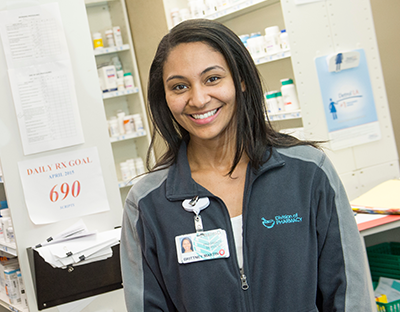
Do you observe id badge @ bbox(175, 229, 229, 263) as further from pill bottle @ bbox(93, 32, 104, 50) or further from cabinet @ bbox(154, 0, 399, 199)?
pill bottle @ bbox(93, 32, 104, 50)

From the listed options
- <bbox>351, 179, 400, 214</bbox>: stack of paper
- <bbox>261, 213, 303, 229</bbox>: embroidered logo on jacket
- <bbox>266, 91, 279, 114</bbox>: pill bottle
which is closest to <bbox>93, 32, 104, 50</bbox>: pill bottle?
<bbox>266, 91, 279, 114</bbox>: pill bottle

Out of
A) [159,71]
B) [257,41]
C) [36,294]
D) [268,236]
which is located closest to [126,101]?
[257,41]

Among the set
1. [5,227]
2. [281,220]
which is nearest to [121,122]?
[5,227]

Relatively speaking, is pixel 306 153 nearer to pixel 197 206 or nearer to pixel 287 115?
pixel 197 206

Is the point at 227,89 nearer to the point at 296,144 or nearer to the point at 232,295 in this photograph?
the point at 296,144

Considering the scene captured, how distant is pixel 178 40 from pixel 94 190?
139 centimetres

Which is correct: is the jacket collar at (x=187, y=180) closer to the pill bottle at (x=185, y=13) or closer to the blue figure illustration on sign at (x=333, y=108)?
the blue figure illustration on sign at (x=333, y=108)

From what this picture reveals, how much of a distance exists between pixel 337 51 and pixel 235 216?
2.28 metres

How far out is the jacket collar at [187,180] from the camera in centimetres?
129

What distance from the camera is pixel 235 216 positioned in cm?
129

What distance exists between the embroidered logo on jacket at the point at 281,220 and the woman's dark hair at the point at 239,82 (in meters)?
0.17

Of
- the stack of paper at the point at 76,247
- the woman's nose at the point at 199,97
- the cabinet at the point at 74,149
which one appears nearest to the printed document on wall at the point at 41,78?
the cabinet at the point at 74,149

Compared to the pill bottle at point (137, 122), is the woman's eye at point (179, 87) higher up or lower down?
lower down

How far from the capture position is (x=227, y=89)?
1.27m
